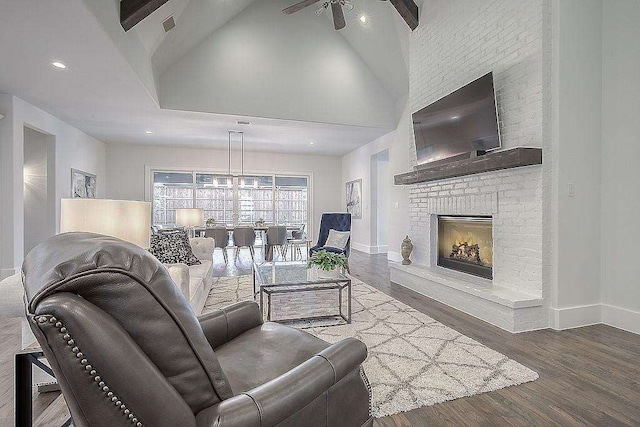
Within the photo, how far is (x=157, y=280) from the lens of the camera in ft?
2.56

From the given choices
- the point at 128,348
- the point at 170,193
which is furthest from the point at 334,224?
the point at 128,348

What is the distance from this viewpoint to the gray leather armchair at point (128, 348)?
2.12 ft

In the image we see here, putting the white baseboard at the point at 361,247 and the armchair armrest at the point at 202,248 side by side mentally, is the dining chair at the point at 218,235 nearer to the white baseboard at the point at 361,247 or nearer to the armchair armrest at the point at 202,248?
the armchair armrest at the point at 202,248

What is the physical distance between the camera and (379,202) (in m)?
8.45

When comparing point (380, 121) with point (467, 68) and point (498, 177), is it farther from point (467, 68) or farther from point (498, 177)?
point (498, 177)

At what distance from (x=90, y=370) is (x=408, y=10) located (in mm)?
5331

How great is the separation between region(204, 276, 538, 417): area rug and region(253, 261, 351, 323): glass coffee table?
143 millimetres

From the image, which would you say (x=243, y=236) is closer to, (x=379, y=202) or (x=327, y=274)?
(x=379, y=202)

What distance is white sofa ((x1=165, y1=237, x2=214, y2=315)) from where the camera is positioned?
7.78 ft

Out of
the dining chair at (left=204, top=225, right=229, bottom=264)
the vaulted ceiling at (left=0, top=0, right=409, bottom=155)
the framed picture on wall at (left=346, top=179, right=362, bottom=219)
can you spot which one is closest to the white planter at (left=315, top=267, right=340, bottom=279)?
the vaulted ceiling at (left=0, top=0, right=409, bottom=155)

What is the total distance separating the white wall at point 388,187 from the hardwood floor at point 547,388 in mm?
3624

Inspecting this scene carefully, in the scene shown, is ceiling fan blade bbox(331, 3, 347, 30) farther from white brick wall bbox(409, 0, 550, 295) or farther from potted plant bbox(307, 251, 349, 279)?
potted plant bbox(307, 251, 349, 279)

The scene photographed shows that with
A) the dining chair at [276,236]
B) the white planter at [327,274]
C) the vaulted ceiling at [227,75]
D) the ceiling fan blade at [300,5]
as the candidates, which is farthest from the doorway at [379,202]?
the white planter at [327,274]

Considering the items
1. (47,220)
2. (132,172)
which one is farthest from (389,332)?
(132,172)
